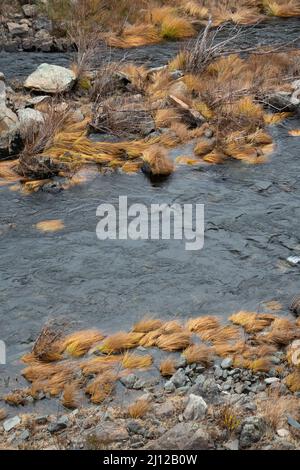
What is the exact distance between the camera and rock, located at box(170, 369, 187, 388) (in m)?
6.97

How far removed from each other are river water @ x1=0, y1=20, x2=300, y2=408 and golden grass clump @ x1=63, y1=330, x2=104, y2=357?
28 cm

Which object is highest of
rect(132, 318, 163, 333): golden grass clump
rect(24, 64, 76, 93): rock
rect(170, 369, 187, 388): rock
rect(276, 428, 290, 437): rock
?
rect(24, 64, 76, 93): rock

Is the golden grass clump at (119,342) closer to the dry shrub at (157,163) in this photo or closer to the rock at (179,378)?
the rock at (179,378)

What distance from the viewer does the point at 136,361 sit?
24.2ft

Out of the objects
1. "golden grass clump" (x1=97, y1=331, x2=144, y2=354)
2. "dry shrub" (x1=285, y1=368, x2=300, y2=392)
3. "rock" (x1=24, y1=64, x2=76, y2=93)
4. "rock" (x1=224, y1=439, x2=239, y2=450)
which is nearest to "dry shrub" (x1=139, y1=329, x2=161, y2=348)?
"golden grass clump" (x1=97, y1=331, x2=144, y2=354)

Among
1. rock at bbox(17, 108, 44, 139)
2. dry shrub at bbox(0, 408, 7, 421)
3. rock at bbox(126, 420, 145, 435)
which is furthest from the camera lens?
rock at bbox(17, 108, 44, 139)

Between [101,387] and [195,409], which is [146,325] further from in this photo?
[195,409]

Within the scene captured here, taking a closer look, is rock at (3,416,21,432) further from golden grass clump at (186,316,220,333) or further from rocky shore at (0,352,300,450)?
golden grass clump at (186,316,220,333)

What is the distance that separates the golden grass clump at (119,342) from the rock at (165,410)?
1217mm

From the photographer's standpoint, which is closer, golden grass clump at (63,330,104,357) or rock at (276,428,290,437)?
rock at (276,428,290,437)

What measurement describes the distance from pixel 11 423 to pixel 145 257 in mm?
3619

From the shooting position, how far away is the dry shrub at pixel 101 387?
22.1 feet
